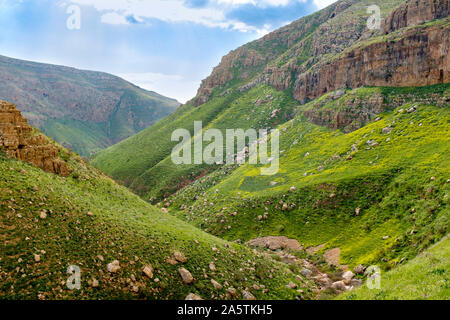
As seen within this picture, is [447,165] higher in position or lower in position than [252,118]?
lower

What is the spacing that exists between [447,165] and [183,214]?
53.2 meters

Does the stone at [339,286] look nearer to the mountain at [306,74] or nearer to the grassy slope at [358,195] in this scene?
the grassy slope at [358,195]

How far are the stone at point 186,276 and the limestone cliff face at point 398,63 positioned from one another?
224 ft

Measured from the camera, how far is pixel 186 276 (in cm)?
1891

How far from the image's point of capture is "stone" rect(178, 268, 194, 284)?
1870cm

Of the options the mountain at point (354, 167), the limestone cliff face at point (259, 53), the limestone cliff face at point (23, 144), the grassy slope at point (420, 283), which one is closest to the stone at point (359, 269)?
the mountain at point (354, 167)

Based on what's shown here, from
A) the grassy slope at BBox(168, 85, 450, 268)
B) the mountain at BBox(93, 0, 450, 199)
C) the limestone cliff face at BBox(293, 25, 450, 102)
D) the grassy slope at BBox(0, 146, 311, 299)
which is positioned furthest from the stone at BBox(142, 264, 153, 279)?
the limestone cliff face at BBox(293, 25, 450, 102)

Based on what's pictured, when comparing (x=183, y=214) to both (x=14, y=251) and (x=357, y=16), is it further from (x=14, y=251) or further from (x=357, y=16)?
(x=357, y=16)

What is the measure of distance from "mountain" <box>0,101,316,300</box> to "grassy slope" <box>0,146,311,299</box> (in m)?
0.06

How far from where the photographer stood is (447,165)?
35031mm

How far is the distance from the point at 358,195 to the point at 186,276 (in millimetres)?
35174

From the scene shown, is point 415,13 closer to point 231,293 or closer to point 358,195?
point 358,195

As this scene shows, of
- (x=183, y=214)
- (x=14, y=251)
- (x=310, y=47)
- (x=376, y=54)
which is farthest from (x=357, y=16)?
(x=14, y=251)
